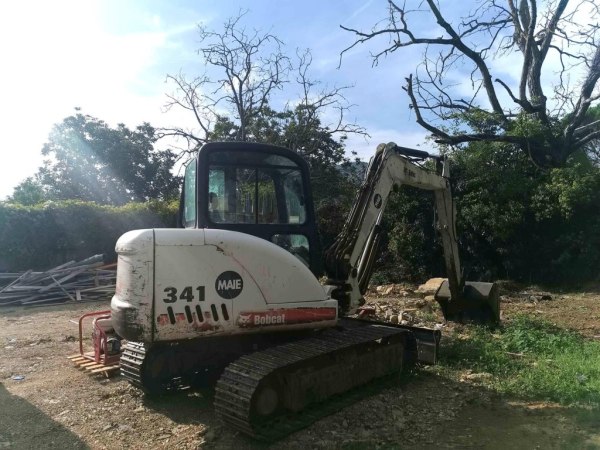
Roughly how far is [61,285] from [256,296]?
1146 cm

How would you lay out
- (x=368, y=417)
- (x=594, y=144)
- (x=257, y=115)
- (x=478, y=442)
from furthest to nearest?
(x=257, y=115)
(x=594, y=144)
(x=368, y=417)
(x=478, y=442)

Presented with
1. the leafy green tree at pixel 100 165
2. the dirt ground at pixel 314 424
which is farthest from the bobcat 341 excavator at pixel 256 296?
the leafy green tree at pixel 100 165

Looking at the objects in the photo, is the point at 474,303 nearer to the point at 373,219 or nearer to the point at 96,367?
the point at 373,219

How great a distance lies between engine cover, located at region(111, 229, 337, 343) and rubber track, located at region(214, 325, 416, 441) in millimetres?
292

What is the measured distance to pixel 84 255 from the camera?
17391 mm

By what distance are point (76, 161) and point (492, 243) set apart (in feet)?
83.0

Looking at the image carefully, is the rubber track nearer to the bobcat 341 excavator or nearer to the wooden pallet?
the bobcat 341 excavator

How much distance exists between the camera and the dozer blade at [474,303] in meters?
8.25

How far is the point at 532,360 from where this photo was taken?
6453mm

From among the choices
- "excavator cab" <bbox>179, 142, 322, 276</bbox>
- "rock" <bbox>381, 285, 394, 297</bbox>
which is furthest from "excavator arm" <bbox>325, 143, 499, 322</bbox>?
"rock" <bbox>381, 285, 394, 297</bbox>

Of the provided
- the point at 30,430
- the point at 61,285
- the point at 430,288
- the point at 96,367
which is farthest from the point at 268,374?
the point at 61,285

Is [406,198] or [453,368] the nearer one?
[453,368]

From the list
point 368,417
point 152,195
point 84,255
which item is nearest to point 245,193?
point 368,417

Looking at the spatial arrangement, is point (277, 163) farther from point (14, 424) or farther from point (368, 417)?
point (14, 424)
